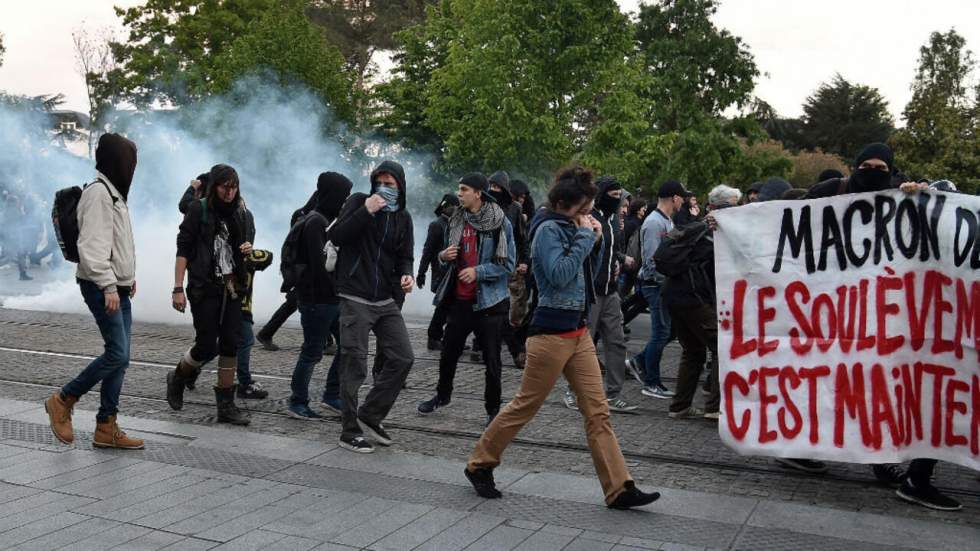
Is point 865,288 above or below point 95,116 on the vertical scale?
below

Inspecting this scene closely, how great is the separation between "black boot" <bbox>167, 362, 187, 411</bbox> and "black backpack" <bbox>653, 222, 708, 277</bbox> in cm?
370

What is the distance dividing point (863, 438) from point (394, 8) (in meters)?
41.5

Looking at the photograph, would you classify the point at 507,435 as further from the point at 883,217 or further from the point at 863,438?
the point at 883,217

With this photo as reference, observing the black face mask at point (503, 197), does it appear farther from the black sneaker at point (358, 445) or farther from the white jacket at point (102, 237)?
the white jacket at point (102, 237)

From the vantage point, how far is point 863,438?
5469 millimetres

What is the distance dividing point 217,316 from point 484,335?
1862 mm

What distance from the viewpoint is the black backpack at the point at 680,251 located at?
291 inches

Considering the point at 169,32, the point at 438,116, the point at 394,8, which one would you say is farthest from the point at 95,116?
the point at 438,116

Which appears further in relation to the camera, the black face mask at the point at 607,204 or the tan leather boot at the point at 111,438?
the black face mask at the point at 607,204

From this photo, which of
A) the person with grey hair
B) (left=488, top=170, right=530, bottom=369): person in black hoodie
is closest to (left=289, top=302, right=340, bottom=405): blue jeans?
(left=488, top=170, right=530, bottom=369): person in black hoodie

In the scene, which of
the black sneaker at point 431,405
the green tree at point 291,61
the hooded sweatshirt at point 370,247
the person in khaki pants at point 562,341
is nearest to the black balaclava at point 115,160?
the hooded sweatshirt at point 370,247

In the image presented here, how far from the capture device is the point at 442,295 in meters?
7.41

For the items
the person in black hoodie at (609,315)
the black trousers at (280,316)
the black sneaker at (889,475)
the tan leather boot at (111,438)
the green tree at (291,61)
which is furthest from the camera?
the green tree at (291,61)

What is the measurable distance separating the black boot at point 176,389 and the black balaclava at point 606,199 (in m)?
3.52
